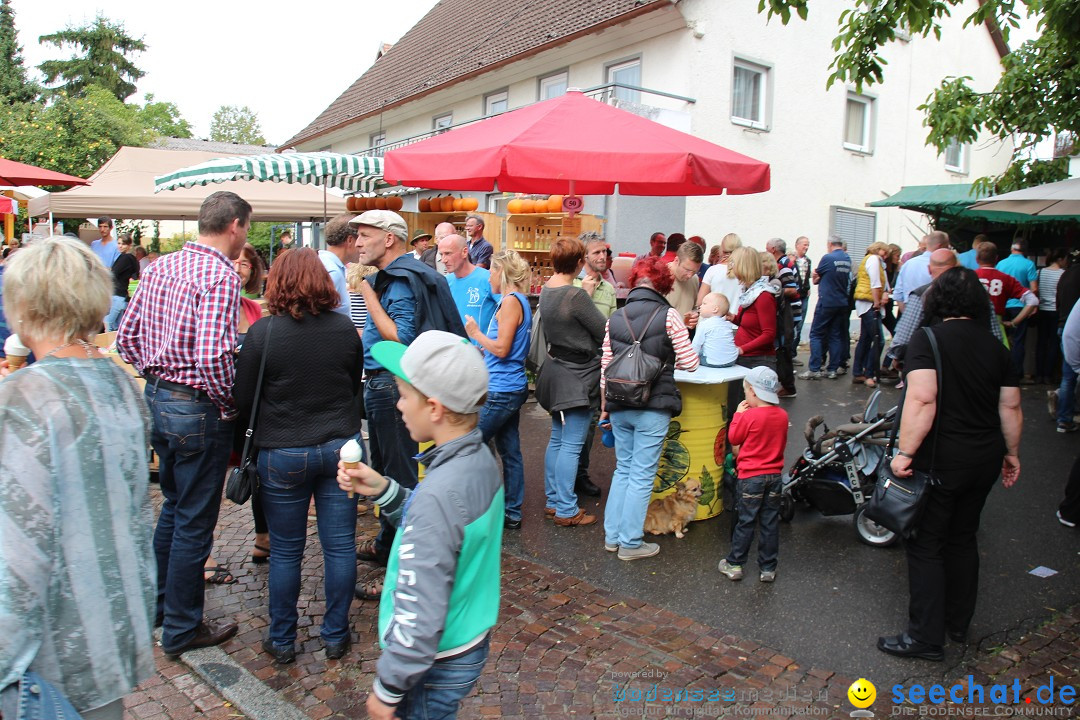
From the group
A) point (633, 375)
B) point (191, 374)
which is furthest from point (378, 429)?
point (633, 375)

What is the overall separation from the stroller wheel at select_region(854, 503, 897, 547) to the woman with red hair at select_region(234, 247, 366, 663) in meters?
3.49

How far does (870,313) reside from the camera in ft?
35.7

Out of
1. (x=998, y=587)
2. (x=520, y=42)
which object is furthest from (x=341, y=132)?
(x=998, y=587)

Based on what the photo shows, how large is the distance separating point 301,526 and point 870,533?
12.3ft

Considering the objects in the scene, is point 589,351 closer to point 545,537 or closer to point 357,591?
point 545,537

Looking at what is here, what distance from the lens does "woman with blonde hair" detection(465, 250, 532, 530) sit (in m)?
5.15

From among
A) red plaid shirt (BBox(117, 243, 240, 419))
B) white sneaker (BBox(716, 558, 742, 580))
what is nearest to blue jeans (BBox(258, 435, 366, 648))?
red plaid shirt (BBox(117, 243, 240, 419))

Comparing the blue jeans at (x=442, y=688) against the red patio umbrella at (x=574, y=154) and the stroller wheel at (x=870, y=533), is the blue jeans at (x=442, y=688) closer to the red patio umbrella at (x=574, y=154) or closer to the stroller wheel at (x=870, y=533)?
the stroller wheel at (x=870, y=533)

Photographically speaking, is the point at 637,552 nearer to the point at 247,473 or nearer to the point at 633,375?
the point at 633,375

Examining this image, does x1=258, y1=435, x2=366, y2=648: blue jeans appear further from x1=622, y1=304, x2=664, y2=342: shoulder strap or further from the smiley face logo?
the smiley face logo

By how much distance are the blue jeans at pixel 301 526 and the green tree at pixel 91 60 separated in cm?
5276

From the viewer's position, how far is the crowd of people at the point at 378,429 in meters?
2.02

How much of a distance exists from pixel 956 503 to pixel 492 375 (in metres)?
2.82

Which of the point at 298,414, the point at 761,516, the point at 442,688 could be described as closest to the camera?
the point at 442,688
